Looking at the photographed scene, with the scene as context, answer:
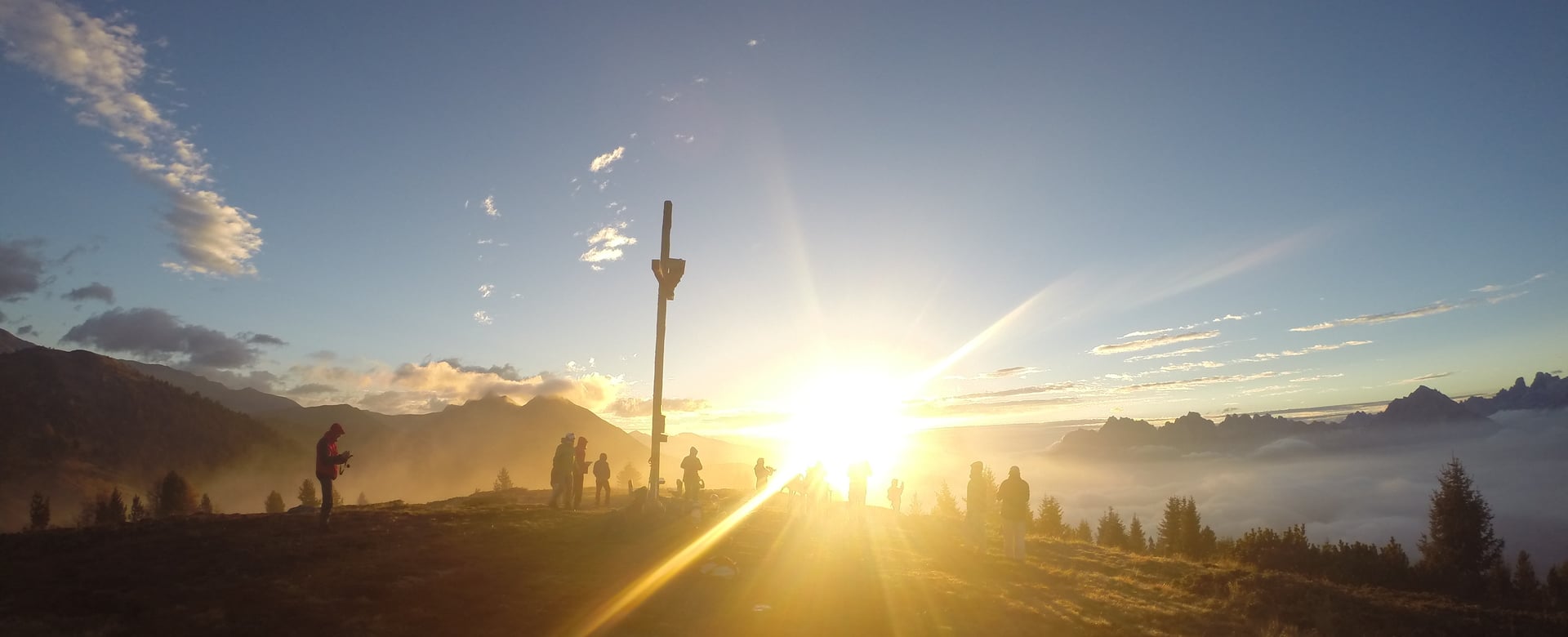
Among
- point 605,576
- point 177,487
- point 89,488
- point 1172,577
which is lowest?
point 89,488

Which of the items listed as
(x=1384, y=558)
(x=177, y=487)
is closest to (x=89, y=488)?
(x=177, y=487)

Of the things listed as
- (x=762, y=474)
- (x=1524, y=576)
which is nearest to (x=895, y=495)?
(x=762, y=474)

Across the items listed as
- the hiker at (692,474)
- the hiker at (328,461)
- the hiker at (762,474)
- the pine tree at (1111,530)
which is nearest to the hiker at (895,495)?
the hiker at (762,474)

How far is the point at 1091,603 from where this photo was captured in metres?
15.7

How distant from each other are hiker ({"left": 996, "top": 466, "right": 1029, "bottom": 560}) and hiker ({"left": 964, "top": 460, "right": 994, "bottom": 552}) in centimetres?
150

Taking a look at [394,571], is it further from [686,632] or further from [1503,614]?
[1503,614]

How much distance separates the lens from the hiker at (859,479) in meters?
29.4

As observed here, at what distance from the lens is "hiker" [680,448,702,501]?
92.2ft

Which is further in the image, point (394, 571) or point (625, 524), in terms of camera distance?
point (625, 524)

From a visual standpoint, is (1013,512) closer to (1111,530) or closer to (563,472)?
(563,472)

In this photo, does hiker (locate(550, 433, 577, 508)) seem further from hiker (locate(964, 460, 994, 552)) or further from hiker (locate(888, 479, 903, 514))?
hiker (locate(888, 479, 903, 514))

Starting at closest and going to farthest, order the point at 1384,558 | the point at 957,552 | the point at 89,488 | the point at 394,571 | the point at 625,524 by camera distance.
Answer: the point at 394,571, the point at 625,524, the point at 957,552, the point at 1384,558, the point at 89,488

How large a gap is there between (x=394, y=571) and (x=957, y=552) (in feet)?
52.7

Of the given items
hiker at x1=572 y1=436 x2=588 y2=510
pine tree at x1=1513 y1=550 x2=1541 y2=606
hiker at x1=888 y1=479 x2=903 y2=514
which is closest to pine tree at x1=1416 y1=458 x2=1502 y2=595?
pine tree at x1=1513 y1=550 x2=1541 y2=606
